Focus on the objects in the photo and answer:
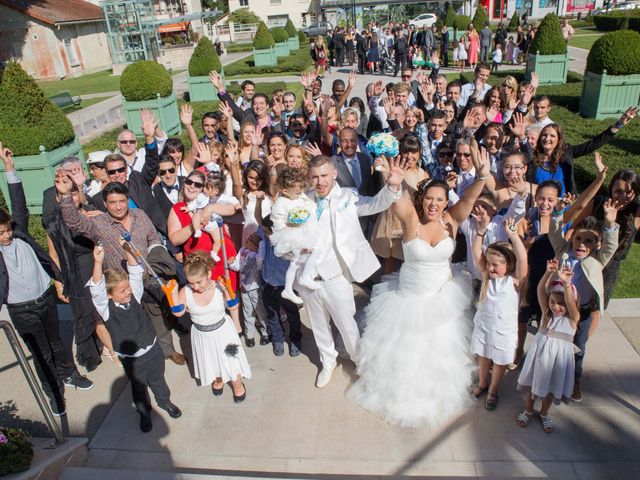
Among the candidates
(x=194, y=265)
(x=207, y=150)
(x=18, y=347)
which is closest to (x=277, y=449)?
(x=194, y=265)

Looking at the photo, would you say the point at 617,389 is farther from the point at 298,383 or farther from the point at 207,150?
the point at 207,150

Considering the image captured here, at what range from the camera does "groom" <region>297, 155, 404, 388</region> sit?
418cm

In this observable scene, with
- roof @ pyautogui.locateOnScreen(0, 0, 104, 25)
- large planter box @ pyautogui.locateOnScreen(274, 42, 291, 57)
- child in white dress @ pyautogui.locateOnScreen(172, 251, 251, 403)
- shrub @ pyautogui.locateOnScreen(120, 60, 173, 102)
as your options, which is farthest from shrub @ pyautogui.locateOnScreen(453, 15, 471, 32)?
child in white dress @ pyautogui.locateOnScreen(172, 251, 251, 403)

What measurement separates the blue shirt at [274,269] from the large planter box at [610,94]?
11462mm

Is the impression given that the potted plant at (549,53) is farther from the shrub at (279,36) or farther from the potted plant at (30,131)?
the shrub at (279,36)

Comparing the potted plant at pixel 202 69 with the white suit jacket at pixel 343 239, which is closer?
the white suit jacket at pixel 343 239

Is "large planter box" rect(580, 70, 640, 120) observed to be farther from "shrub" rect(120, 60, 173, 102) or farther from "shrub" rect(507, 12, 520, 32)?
"shrub" rect(507, 12, 520, 32)

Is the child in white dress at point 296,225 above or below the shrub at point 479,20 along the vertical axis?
below

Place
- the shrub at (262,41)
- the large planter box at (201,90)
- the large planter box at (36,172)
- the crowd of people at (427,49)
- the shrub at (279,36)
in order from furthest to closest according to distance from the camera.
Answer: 1. the shrub at (279,36)
2. the shrub at (262,41)
3. the crowd of people at (427,49)
4. the large planter box at (201,90)
5. the large planter box at (36,172)

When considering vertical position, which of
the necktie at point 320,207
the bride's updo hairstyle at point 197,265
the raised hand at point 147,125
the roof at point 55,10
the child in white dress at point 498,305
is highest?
the roof at point 55,10

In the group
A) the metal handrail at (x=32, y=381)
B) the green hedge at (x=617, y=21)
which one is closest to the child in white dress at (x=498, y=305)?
the metal handrail at (x=32, y=381)

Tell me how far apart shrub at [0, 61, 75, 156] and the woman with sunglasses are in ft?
16.1

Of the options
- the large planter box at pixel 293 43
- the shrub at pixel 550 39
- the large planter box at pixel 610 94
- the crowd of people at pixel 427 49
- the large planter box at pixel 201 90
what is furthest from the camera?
the large planter box at pixel 293 43

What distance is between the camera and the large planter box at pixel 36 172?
8430 mm
